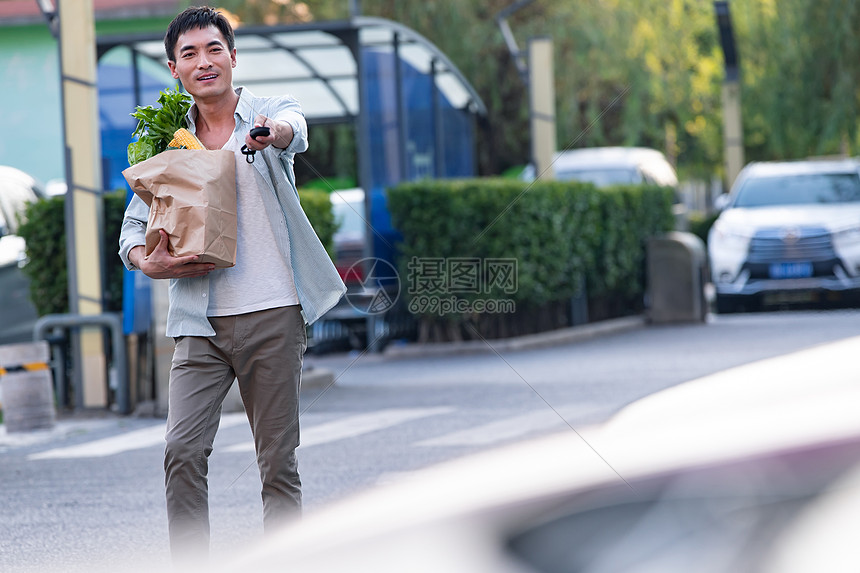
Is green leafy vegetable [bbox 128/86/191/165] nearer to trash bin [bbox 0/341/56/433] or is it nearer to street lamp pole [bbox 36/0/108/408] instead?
trash bin [bbox 0/341/56/433]

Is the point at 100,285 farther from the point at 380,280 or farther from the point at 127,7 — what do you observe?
the point at 127,7

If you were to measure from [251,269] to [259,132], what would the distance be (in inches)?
17.3

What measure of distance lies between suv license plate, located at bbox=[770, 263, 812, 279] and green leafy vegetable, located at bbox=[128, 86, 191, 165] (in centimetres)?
1304

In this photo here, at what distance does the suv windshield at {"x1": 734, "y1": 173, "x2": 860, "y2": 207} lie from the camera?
56.4ft

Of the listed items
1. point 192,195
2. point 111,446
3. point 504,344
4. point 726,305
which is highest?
point 192,195

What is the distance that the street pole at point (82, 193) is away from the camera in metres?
10.8

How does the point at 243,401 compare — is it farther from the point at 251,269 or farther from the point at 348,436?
the point at 348,436

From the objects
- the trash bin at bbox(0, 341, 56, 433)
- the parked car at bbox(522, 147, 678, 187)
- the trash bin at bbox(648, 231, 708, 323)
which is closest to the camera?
the trash bin at bbox(0, 341, 56, 433)

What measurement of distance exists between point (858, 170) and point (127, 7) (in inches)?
724

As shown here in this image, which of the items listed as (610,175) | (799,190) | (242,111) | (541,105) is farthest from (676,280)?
(242,111)

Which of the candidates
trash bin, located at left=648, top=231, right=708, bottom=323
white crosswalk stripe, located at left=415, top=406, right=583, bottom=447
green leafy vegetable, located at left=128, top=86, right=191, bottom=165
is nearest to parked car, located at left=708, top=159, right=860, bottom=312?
trash bin, located at left=648, top=231, right=708, bottom=323

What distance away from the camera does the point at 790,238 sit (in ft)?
53.4

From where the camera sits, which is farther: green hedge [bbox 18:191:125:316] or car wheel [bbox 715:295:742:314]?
car wheel [bbox 715:295:742:314]

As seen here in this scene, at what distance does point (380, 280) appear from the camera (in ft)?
17.4
